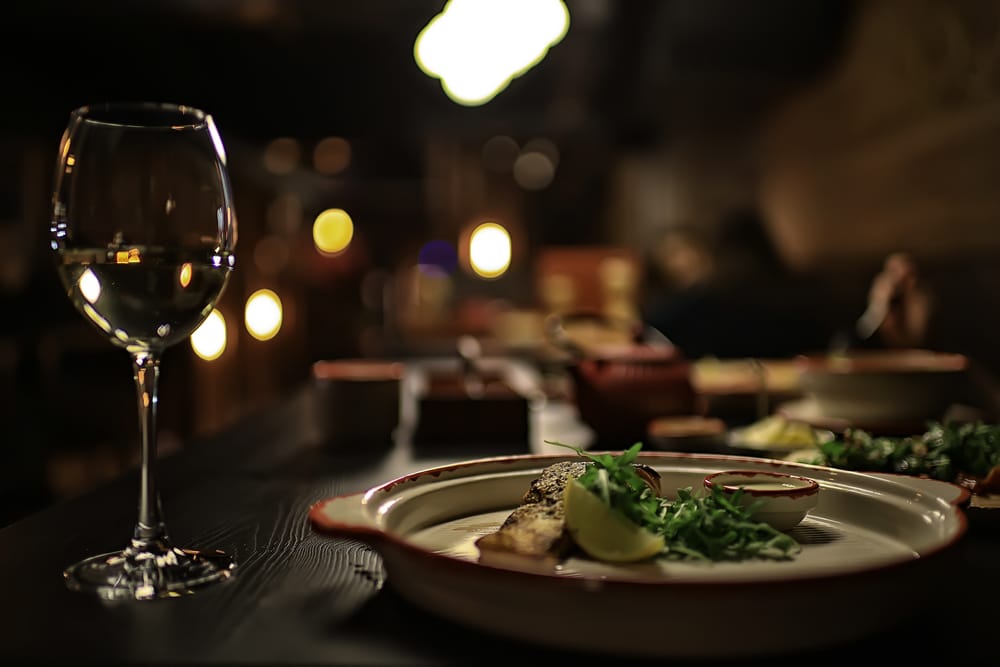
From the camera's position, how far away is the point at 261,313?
9.92 m

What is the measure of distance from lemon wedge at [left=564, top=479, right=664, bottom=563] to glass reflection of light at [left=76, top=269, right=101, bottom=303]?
1.36ft

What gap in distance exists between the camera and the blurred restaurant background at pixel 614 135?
9.45 feet

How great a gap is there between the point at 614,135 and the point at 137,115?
25.7 feet

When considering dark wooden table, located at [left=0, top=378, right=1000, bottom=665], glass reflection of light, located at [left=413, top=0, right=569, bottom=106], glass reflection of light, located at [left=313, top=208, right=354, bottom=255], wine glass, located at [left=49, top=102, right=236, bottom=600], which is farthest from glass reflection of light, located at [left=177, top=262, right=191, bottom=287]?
glass reflection of light, located at [left=313, top=208, right=354, bottom=255]

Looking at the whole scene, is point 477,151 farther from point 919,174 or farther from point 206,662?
point 206,662

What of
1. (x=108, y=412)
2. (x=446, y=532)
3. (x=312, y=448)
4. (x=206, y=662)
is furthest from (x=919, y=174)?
(x=108, y=412)

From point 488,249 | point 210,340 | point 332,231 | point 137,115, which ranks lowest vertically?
point 210,340

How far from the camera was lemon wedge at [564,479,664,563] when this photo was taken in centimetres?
56

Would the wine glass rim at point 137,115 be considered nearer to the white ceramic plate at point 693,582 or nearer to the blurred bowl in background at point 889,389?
the white ceramic plate at point 693,582

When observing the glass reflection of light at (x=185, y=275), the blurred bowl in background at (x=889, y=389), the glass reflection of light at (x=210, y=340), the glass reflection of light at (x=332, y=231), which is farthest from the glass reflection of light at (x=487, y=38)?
the glass reflection of light at (x=332, y=231)

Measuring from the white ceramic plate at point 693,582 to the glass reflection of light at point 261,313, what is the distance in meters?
9.58

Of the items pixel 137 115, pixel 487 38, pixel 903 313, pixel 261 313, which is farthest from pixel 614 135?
pixel 137 115

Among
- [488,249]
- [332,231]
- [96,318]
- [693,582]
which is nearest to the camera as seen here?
[693,582]

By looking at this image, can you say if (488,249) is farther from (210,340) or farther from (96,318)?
(96,318)
